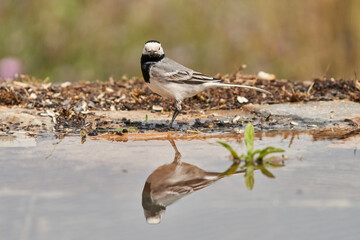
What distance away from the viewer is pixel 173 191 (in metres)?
2.73

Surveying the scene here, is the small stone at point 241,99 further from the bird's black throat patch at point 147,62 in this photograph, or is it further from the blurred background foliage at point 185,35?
the blurred background foliage at point 185,35

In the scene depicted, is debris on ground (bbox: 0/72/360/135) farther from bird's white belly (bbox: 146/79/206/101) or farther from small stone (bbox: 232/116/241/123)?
bird's white belly (bbox: 146/79/206/101)

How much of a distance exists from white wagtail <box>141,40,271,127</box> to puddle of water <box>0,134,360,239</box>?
42.2 inches

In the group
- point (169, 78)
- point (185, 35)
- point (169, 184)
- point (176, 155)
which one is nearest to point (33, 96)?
point (169, 78)

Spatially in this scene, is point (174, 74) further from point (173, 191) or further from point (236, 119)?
point (173, 191)

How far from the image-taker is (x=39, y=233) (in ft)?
7.12

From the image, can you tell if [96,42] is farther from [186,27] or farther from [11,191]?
[11,191]

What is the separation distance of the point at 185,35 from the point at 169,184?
6.11 meters

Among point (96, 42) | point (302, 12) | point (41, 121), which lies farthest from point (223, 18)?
point (41, 121)

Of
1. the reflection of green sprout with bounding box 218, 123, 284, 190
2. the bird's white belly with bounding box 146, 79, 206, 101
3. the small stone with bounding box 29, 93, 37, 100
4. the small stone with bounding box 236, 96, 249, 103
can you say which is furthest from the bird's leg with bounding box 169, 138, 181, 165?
the small stone with bounding box 29, 93, 37, 100

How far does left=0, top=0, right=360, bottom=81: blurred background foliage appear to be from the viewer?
8.11m

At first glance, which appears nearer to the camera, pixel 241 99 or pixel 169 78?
pixel 169 78

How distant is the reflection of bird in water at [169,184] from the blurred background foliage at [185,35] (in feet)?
16.3

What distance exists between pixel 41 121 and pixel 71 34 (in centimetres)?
405
